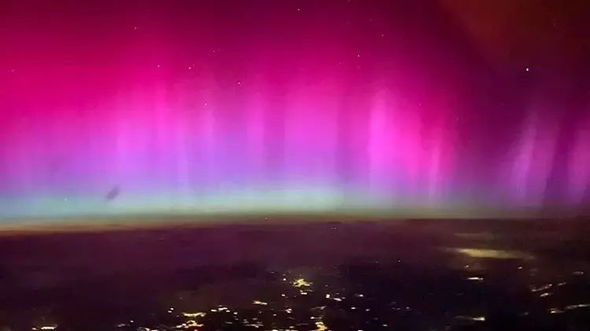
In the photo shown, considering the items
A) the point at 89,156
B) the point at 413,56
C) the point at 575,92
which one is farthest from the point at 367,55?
the point at 89,156

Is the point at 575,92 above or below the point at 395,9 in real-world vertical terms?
below

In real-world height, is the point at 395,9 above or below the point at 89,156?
above

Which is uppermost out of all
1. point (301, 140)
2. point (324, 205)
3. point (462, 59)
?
point (462, 59)

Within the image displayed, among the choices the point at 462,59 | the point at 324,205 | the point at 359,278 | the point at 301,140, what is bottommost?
the point at 359,278

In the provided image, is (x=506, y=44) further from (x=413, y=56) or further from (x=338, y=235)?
(x=338, y=235)

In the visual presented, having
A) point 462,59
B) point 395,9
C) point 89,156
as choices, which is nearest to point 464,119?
point 462,59

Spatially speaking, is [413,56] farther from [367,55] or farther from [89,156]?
[89,156]
